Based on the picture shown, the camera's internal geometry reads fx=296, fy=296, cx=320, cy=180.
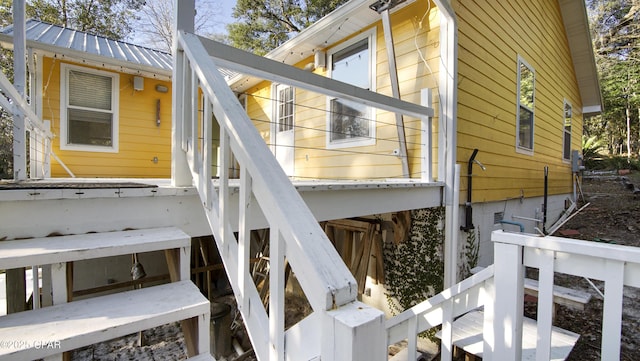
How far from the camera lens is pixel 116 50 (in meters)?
5.43

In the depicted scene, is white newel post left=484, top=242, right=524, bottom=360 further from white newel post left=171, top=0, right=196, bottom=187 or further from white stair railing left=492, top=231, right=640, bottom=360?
white newel post left=171, top=0, right=196, bottom=187

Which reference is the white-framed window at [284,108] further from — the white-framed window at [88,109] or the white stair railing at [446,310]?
the white stair railing at [446,310]

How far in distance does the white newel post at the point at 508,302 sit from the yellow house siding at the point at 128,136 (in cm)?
616

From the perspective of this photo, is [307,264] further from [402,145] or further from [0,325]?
[402,145]

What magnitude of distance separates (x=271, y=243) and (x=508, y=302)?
1335 mm

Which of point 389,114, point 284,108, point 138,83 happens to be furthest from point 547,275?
point 138,83

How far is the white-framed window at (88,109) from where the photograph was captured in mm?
5031

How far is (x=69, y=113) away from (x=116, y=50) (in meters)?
1.41

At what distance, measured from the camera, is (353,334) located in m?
0.61

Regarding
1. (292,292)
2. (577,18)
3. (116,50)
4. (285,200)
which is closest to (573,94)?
(577,18)

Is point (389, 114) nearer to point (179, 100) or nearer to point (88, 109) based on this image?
point (179, 100)

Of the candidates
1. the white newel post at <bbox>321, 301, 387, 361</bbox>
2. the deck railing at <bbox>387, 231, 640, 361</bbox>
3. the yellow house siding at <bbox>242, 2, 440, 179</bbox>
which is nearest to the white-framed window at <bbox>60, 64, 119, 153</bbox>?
the yellow house siding at <bbox>242, 2, 440, 179</bbox>

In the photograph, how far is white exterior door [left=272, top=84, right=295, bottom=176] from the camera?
6.16 meters

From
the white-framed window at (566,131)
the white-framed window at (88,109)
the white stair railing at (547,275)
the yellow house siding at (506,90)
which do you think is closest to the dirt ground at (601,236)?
the yellow house siding at (506,90)
